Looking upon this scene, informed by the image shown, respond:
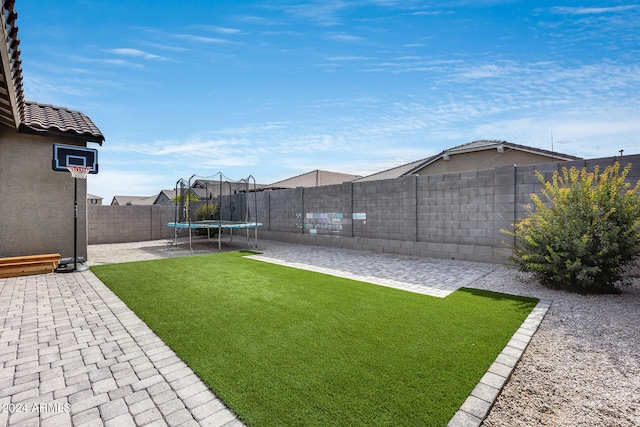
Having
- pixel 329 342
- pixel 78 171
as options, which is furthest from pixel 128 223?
pixel 329 342

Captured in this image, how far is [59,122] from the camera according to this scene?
291 inches

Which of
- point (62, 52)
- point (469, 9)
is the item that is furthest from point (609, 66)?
point (62, 52)

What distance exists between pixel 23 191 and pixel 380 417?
29.6 feet

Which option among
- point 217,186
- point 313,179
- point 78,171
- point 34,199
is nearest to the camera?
point 78,171

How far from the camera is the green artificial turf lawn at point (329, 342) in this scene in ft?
6.56

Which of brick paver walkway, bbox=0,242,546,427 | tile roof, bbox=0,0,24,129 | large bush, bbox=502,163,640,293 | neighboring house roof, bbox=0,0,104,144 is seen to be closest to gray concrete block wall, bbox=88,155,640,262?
large bush, bbox=502,163,640,293

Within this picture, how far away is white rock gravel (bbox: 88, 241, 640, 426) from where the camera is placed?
1952 mm

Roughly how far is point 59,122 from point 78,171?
6.04 feet

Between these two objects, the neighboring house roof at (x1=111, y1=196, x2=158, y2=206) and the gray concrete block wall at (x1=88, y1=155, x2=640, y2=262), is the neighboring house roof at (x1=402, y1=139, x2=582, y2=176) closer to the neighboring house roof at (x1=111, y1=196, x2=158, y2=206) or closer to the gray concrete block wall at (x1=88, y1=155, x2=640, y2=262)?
the gray concrete block wall at (x1=88, y1=155, x2=640, y2=262)

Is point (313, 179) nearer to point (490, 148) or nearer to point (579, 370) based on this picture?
point (490, 148)

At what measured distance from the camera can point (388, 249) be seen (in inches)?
356

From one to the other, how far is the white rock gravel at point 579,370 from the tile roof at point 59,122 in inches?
370

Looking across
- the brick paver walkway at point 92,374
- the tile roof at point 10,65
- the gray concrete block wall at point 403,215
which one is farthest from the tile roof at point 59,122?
the brick paver walkway at point 92,374

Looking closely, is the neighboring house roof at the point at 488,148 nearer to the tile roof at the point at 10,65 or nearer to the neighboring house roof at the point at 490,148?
the neighboring house roof at the point at 490,148
